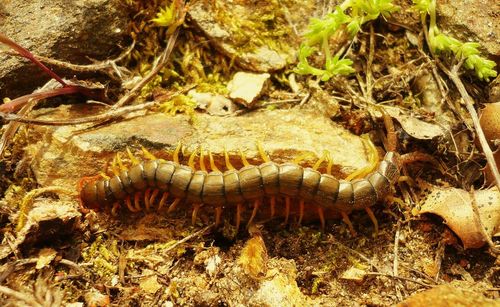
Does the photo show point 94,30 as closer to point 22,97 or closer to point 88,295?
point 22,97

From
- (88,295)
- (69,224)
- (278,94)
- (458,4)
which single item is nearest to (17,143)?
(69,224)

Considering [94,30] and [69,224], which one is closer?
[69,224]

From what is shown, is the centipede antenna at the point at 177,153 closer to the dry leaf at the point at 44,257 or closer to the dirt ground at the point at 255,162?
the dirt ground at the point at 255,162

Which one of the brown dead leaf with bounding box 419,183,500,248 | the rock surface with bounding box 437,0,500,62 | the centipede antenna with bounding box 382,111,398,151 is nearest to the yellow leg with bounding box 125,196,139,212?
the centipede antenna with bounding box 382,111,398,151

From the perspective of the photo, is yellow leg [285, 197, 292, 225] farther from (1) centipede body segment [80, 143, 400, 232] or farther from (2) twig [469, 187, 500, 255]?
(2) twig [469, 187, 500, 255]

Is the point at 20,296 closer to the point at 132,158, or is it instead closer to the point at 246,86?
the point at 132,158

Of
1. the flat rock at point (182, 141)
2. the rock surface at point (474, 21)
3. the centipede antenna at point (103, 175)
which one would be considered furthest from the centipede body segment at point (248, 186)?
the rock surface at point (474, 21)
